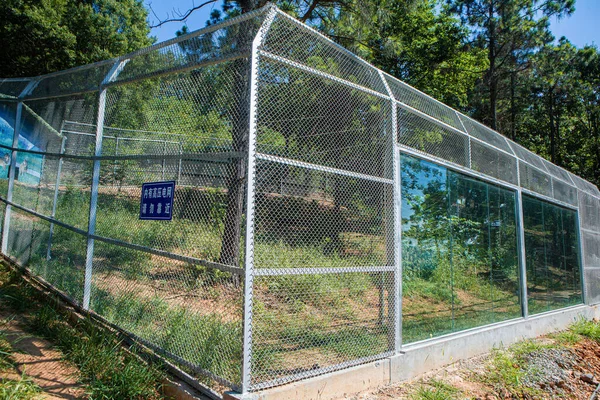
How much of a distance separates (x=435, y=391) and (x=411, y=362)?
44cm

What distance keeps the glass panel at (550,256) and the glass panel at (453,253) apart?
2.55 feet

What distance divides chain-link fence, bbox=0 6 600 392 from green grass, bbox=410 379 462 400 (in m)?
0.43

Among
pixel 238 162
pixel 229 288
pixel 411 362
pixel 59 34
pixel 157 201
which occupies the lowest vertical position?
pixel 411 362

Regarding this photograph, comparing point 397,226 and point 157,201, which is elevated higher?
point 157,201

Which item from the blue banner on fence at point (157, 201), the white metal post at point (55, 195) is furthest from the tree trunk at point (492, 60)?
the blue banner on fence at point (157, 201)

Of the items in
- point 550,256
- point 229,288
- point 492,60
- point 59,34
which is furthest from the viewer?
point 492,60

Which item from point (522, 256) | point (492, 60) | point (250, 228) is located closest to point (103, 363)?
point (250, 228)

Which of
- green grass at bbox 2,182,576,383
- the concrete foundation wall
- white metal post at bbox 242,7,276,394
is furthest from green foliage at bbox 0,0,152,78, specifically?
the concrete foundation wall

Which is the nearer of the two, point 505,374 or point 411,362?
point 411,362

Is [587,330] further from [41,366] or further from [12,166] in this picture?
[12,166]

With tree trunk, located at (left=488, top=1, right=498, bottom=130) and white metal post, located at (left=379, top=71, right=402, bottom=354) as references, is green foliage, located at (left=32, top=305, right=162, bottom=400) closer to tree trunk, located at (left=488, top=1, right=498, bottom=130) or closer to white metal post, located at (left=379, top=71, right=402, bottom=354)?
white metal post, located at (left=379, top=71, right=402, bottom=354)

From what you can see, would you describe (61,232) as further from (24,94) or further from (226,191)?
(226,191)

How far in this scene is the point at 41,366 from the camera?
359cm

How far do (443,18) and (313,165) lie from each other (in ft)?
61.0
